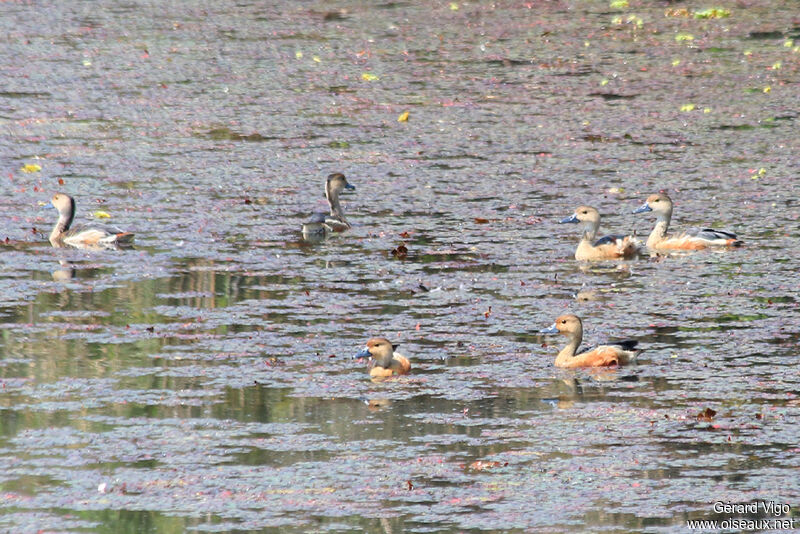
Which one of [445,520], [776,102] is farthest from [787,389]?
[776,102]

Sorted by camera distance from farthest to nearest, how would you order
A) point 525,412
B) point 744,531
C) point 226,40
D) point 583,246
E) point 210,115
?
1. point 226,40
2. point 210,115
3. point 583,246
4. point 525,412
5. point 744,531

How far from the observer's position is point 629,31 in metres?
21.1

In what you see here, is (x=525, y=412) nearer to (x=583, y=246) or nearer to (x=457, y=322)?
(x=457, y=322)

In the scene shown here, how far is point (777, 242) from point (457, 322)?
3.38 m

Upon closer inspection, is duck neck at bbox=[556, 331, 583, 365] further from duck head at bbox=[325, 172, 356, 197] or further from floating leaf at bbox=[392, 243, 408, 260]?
duck head at bbox=[325, 172, 356, 197]

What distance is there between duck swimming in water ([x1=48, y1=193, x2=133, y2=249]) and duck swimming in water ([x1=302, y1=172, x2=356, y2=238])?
4.89 feet

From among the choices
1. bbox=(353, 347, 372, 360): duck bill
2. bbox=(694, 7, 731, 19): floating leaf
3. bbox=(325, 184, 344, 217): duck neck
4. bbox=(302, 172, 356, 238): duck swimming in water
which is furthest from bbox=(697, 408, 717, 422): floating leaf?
bbox=(694, 7, 731, 19): floating leaf

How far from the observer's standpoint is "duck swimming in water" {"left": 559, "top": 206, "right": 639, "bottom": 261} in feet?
37.8

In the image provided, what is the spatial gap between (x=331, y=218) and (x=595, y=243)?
7.46 feet

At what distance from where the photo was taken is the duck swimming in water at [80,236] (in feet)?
38.7

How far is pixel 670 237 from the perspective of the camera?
1223 centimetres

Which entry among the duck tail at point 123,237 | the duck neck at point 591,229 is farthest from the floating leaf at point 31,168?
the duck neck at point 591,229

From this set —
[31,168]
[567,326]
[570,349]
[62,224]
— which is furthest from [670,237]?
[31,168]

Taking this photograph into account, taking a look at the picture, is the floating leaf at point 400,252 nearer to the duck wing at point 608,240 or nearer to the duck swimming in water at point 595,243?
the duck swimming in water at point 595,243
